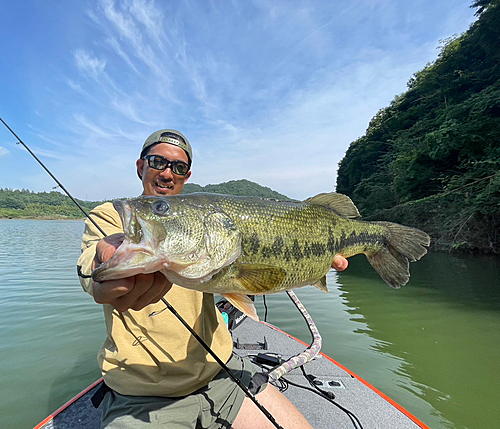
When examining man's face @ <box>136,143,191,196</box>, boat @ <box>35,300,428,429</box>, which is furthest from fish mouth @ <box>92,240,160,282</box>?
boat @ <box>35,300,428,429</box>

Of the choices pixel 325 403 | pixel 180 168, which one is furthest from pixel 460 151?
pixel 180 168

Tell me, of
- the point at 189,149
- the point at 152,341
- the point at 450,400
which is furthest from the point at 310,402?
the point at 189,149

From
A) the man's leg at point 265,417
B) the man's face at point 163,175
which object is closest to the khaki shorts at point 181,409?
Answer: the man's leg at point 265,417

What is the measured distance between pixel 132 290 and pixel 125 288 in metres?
0.05

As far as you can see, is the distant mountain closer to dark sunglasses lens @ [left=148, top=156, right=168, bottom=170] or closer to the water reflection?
dark sunglasses lens @ [left=148, top=156, right=168, bottom=170]

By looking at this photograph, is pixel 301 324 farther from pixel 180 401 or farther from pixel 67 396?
pixel 180 401

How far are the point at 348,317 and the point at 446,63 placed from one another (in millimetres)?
A: 25290

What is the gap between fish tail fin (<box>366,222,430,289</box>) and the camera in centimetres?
271

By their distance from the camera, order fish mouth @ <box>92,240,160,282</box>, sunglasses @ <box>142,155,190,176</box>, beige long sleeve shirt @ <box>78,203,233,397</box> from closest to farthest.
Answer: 1. fish mouth @ <box>92,240,160,282</box>
2. beige long sleeve shirt @ <box>78,203,233,397</box>
3. sunglasses @ <box>142,155,190,176</box>

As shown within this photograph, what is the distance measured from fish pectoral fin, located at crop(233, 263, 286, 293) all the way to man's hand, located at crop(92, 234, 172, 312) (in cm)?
44

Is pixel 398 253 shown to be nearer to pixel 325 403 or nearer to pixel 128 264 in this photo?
pixel 325 403

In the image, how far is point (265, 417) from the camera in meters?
2.69

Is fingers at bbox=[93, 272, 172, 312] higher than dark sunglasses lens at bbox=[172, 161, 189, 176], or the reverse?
dark sunglasses lens at bbox=[172, 161, 189, 176]

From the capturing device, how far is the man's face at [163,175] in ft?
10.2
